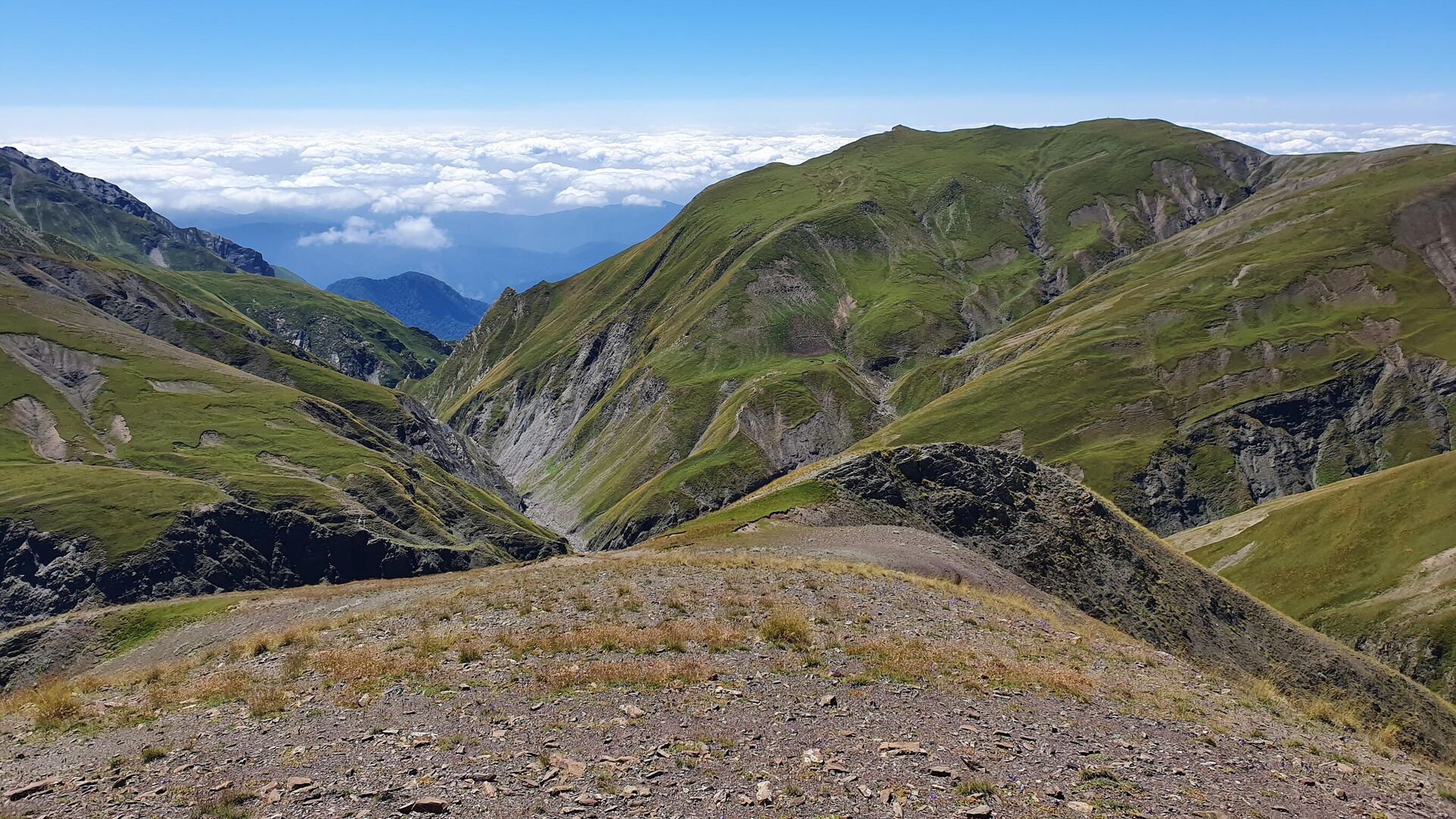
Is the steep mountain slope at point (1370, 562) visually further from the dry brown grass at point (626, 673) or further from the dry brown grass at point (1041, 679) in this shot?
the dry brown grass at point (626, 673)

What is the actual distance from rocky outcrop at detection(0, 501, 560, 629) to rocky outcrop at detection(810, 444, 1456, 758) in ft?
298

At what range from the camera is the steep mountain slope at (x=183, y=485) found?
357 ft

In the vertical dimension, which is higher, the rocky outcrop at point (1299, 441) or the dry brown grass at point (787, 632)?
the dry brown grass at point (787, 632)

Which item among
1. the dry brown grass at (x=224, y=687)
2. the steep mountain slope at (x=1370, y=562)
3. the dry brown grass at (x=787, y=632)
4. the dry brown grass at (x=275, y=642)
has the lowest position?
the steep mountain slope at (x=1370, y=562)

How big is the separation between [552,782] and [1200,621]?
141ft

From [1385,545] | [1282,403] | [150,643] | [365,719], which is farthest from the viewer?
[1282,403]

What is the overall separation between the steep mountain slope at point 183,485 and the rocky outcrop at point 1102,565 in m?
93.2

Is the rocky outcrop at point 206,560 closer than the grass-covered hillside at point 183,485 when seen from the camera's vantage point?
Yes

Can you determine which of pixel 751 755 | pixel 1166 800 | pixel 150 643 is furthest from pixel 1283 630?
pixel 150 643

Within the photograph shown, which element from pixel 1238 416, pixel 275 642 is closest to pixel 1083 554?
pixel 275 642

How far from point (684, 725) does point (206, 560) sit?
11527 cm

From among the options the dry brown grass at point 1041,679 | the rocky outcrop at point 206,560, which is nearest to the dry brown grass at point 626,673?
the dry brown grass at point 1041,679

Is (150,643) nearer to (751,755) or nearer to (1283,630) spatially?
(751,755)

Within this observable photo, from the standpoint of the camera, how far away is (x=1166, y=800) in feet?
56.7
